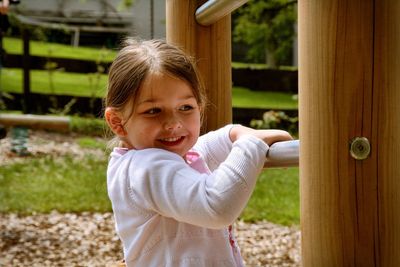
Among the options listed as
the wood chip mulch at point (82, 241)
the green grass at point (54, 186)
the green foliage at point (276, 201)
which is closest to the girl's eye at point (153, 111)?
the wood chip mulch at point (82, 241)

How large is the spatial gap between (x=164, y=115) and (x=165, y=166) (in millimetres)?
107

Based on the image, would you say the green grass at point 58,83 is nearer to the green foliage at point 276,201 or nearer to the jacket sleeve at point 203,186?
the green foliage at point 276,201

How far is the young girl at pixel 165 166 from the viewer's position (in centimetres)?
101

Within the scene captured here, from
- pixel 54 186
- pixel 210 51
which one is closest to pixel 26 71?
pixel 54 186

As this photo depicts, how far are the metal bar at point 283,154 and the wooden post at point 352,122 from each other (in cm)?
11

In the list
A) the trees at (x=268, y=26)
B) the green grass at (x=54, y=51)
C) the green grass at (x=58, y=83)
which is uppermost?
the trees at (x=268, y=26)

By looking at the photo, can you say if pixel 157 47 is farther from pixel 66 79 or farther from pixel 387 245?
pixel 66 79

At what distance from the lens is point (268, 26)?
1065 centimetres

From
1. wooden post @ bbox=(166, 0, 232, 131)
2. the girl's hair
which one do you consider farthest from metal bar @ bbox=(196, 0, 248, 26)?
the girl's hair

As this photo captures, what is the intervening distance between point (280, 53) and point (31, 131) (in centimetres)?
556

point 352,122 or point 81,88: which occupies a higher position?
point 352,122

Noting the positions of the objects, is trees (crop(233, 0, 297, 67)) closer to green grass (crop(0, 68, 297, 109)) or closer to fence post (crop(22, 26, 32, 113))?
green grass (crop(0, 68, 297, 109))

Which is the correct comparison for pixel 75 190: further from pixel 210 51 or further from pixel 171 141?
pixel 171 141

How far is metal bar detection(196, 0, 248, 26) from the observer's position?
1.29 metres
